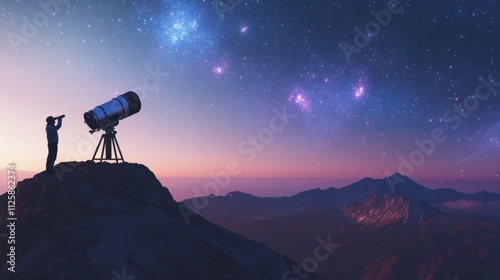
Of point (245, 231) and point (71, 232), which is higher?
point (71, 232)

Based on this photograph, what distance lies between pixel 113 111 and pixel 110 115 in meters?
0.23

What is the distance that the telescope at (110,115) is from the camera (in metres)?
14.6

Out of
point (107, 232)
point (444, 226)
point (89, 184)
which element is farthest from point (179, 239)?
point (444, 226)

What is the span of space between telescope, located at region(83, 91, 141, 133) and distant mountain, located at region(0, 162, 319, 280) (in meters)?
2.01

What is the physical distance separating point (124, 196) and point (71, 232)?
3.68 meters

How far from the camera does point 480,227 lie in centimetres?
16288

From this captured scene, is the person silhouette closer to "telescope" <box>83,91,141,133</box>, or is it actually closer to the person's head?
the person's head

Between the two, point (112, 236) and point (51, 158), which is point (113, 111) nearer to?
point (51, 158)

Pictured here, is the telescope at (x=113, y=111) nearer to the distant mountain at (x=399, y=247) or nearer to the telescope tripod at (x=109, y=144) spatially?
the telescope tripod at (x=109, y=144)

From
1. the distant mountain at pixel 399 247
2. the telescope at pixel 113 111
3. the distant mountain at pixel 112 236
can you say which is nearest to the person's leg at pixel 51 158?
the distant mountain at pixel 112 236

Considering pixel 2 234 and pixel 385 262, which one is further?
pixel 385 262

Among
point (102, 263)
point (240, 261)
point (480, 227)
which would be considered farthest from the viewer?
point (480, 227)

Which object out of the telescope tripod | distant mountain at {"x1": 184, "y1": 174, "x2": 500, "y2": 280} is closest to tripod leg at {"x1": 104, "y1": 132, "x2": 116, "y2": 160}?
the telescope tripod

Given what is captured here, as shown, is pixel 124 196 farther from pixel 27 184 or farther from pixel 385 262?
pixel 385 262
